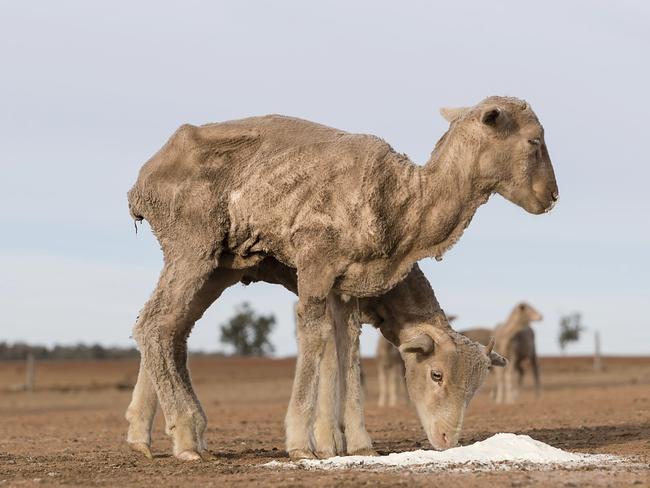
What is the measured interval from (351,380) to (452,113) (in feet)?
9.33

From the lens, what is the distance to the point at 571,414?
20594mm

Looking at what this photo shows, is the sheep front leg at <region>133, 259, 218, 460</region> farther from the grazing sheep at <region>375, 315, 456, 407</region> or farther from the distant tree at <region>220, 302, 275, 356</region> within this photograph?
the distant tree at <region>220, 302, 275, 356</region>

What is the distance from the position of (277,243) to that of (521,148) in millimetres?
2475

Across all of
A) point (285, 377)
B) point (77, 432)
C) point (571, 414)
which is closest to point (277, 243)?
point (77, 432)

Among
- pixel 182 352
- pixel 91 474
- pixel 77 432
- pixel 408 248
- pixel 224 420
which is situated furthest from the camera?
pixel 224 420

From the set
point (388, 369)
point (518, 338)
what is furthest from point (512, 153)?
point (518, 338)

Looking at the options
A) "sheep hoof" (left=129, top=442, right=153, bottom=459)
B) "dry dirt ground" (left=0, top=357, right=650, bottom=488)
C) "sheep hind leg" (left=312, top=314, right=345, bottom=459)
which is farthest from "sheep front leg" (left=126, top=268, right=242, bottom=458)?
"sheep hind leg" (left=312, top=314, right=345, bottom=459)

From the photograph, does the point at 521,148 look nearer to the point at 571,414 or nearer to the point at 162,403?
the point at 162,403

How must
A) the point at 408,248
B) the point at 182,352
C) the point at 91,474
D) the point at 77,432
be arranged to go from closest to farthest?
1. the point at 91,474
2. the point at 408,248
3. the point at 182,352
4. the point at 77,432

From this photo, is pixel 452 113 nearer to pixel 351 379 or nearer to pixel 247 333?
pixel 351 379

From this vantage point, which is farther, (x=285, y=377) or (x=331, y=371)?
(x=285, y=377)

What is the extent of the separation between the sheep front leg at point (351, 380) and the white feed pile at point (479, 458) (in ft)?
2.73

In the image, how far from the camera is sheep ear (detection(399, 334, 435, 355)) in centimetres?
1152

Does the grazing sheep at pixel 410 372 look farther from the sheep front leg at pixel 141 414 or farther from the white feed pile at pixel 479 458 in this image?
the white feed pile at pixel 479 458
